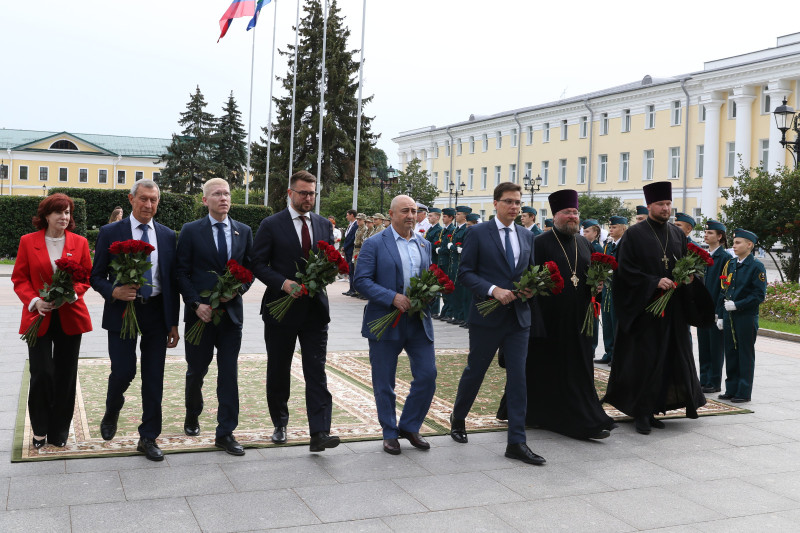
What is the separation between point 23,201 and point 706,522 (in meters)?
31.2

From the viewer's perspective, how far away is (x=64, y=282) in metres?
5.68

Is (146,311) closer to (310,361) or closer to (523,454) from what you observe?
(310,361)

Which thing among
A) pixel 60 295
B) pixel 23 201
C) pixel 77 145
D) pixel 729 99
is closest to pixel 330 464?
pixel 60 295

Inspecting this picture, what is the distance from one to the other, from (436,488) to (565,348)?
2.14m

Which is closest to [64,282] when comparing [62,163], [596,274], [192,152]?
[596,274]

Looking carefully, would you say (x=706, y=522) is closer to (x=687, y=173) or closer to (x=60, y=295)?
(x=60, y=295)

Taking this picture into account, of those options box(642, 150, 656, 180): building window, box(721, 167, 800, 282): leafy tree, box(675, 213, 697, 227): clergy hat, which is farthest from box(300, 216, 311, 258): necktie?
box(642, 150, 656, 180): building window

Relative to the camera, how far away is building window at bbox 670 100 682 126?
50.8m

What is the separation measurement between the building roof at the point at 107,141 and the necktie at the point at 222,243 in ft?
322

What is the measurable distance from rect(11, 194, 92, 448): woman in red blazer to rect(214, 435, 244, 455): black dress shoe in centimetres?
110

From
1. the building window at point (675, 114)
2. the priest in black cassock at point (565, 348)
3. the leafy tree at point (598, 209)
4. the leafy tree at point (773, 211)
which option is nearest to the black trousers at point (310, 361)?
the priest in black cassock at point (565, 348)

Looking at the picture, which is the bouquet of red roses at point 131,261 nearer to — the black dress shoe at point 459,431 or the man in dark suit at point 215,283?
the man in dark suit at point 215,283

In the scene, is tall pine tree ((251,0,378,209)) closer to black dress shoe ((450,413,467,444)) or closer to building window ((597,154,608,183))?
building window ((597,154,608,183))

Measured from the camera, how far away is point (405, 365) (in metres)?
10.6
